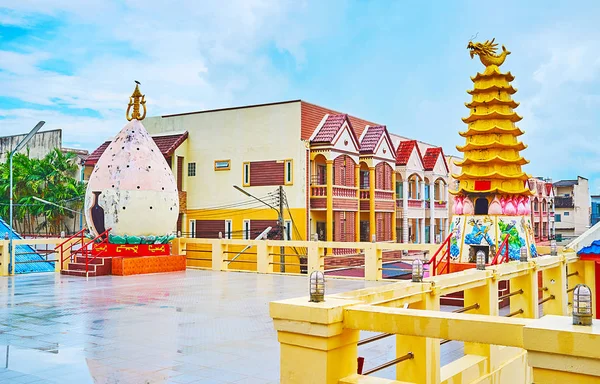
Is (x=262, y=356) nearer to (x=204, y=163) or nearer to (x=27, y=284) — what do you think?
(x=27, y=284)

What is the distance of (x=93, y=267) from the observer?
58.8 feet

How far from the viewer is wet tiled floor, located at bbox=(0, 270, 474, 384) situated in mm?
6719

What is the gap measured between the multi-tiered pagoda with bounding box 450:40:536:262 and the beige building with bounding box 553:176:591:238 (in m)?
54.4

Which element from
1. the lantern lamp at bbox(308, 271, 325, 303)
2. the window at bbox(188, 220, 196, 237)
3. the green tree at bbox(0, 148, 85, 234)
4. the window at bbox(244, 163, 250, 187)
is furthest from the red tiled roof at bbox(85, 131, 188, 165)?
the lantern lamp at bbox(308, 271, 325, 303)

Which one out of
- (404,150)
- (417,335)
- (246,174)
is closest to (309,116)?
(246,174)

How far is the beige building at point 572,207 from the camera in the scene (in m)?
64.5

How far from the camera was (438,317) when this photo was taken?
367cm

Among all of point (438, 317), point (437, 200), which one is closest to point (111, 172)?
point (438, 317)

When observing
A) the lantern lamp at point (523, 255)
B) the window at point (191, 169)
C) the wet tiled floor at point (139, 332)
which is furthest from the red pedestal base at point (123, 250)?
the lantern lamp at point (523, 255)

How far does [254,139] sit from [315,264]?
1328 cm

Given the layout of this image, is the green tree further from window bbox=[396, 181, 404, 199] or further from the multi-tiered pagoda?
the multi-tiered pagoda

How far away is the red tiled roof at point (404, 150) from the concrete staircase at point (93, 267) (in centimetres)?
2180

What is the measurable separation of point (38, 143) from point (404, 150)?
2614cm

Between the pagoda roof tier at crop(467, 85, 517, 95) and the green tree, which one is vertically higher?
the pagoda roof tier at crop(467, 85, 517, 95)
